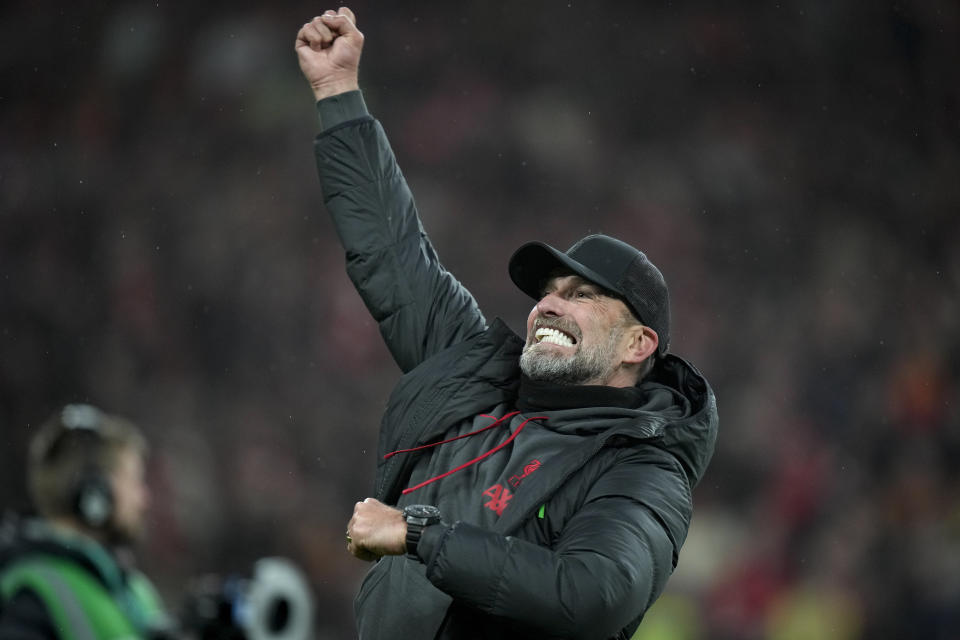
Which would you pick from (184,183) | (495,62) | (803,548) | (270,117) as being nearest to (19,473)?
(184,183)

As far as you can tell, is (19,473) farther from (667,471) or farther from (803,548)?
(667,471)

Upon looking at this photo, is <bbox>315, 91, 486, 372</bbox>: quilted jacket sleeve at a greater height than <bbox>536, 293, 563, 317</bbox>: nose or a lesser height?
greater

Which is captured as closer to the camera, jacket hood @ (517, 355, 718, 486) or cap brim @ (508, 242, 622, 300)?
jacket hood @ (517, 355, 718, 486)

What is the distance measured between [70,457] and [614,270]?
1.48m

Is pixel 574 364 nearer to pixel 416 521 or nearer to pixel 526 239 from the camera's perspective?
pixel 416 521

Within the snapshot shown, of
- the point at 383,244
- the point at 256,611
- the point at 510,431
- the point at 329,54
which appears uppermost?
the point at 329,54

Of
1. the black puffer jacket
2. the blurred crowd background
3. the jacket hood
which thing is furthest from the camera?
the blurred crowd background

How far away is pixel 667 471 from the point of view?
2.21 m

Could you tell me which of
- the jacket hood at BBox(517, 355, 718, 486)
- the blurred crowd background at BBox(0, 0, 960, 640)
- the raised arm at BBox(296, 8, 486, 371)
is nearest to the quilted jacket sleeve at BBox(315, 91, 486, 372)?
the raised arm at BBox(296, 8, 486, 371)

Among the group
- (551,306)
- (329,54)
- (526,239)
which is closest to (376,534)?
(551,306)

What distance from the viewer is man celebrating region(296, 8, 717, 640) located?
6.14 ft

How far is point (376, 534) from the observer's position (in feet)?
6.19

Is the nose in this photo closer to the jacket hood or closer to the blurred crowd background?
the jacket hood

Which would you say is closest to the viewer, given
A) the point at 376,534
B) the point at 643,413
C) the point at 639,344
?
the point at 376,534
